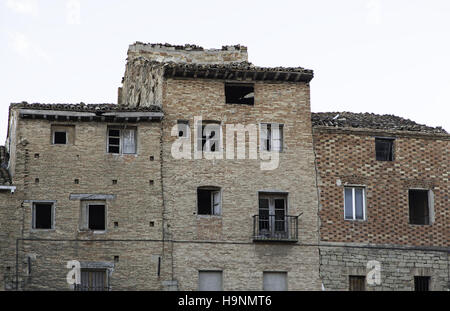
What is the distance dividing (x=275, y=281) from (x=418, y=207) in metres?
7.48

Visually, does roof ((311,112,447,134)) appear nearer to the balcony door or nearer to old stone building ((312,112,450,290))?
old stone building ((312,112,450,290))

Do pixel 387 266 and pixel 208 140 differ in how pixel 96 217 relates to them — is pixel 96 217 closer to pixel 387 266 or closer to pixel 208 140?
pixel 208 140

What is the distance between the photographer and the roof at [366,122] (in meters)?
54.9

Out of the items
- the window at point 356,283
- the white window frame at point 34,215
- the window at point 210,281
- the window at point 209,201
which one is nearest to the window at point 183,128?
the window at point 209,201

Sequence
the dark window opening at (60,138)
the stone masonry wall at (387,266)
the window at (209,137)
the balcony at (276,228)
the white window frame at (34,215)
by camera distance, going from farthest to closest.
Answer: the window at (209,137), the stone masonry wall at (387,266), the balcony at (276,228), the dark window opening at (60,138), the white window frame at (34,215)

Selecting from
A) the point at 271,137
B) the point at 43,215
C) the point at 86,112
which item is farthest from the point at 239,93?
the point at 43,215

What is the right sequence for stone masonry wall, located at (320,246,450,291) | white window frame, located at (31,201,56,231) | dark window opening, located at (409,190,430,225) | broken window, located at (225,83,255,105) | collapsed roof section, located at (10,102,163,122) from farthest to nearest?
dark window opening, located at (409,190,430,225)
broken window, located at (225,83,255,105)
stone masonry wall, located at (320,246,450,291)
collapsed roof section, located at (10,102,163,122)
white window frame, located at (31,201,56,231)

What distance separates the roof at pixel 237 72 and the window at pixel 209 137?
2140mm

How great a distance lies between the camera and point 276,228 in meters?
52.8

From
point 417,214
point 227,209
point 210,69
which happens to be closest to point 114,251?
point 227,209

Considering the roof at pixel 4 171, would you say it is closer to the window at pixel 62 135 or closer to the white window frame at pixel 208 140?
the window at pixel 62 135

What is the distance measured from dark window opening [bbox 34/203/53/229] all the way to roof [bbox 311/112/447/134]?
11767mm

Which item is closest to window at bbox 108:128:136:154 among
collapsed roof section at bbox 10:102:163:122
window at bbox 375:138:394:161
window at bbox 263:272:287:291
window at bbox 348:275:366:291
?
collapsed roof section at bbox 10:102:163:122

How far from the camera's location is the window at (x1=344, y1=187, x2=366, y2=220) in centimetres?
5359
